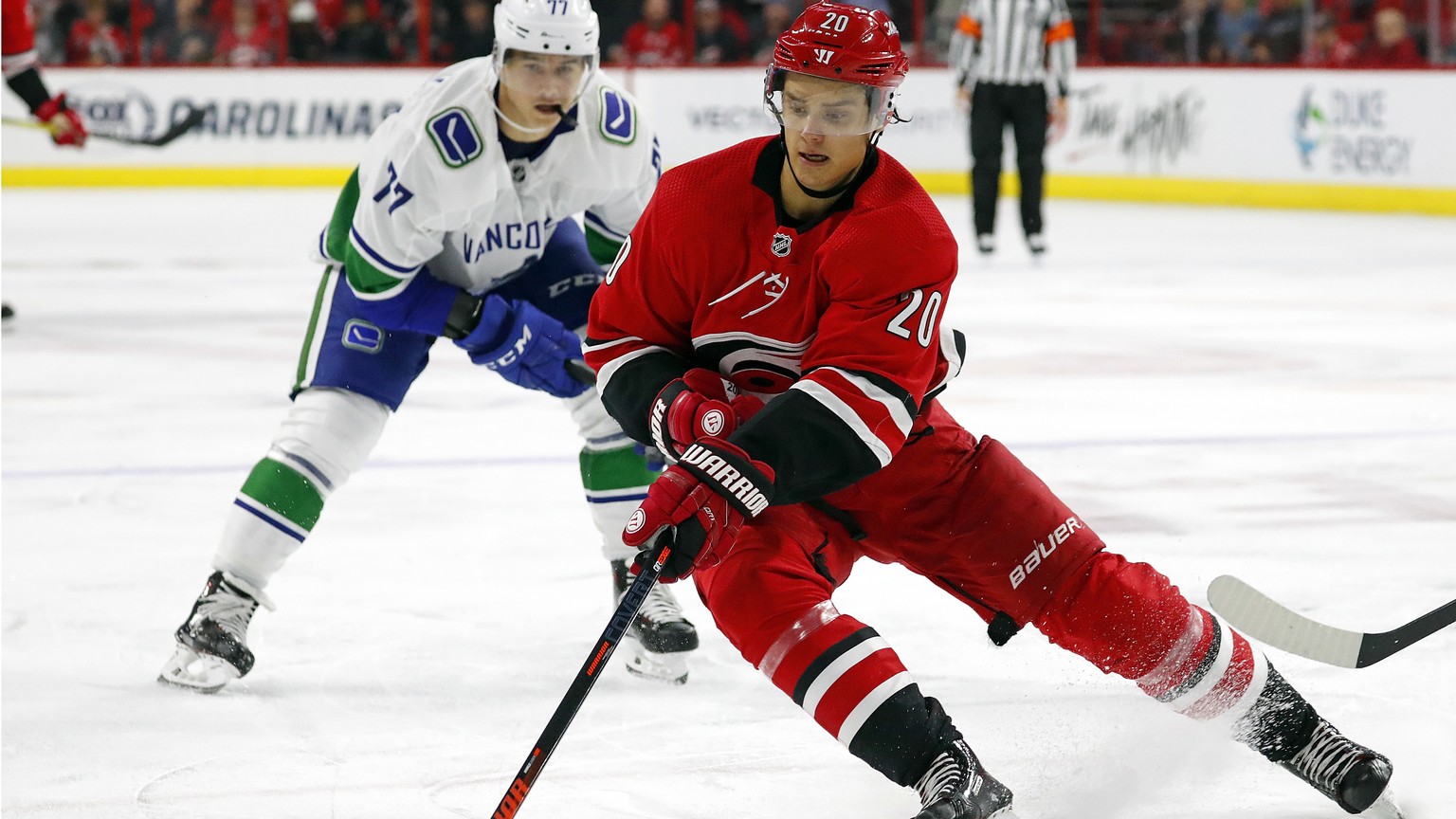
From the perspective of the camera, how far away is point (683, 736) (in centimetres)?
222

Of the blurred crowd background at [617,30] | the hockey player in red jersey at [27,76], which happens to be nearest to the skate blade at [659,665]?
the hockey player in red jersey at [27,76]

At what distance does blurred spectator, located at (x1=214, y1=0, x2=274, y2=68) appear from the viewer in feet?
36.0

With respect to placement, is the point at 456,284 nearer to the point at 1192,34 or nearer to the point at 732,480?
the point at 732,480

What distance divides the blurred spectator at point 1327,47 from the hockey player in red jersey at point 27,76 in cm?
653

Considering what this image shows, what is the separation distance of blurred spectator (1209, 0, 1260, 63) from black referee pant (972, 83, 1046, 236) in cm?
247

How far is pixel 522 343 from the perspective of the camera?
2.50m

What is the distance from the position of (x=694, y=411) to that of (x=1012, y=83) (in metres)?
6.54

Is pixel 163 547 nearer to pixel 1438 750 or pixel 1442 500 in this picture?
pixel 1438 750

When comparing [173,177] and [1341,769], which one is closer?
[1341,769]

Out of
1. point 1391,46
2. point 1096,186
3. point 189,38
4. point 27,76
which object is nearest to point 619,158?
point 27,76

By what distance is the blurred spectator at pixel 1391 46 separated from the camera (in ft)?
29.8

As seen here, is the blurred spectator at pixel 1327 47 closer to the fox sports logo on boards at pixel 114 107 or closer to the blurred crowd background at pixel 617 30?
the blurred crowd background at pixel 617 30

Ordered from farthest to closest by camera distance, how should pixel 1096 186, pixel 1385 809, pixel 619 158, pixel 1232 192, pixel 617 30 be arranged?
pixel 617 30 < pixel 1096 186 < pixel 1232 192 < pixel 619 158 < pixel 1385 809

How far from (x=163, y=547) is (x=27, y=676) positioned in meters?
0.69
